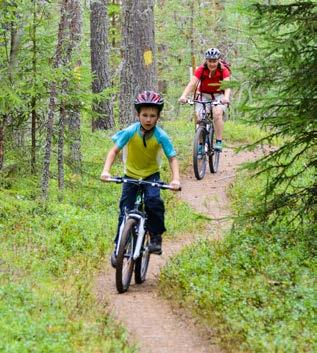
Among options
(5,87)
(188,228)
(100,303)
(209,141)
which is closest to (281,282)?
(100,303)

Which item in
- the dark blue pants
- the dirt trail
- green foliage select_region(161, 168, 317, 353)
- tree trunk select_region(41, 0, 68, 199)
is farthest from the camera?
tree trunk select_region(41, 0, 68, 199)

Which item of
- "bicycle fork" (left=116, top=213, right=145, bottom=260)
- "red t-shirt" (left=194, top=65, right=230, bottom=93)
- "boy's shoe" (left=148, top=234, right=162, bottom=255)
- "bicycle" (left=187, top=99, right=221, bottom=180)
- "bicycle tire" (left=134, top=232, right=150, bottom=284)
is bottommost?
"bicycle tire" (left=134, top=232, right=150, bottom=284)

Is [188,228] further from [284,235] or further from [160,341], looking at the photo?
[160,341]

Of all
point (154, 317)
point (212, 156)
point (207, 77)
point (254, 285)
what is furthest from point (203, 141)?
point (254, 285)

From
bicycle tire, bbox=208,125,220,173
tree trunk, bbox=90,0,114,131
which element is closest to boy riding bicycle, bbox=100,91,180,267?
bicycle tire, bbox=208,125,220,173

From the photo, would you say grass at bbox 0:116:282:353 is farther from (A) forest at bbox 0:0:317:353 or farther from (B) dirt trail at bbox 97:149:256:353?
(B) dirt trail at bbox 97:149:256:353

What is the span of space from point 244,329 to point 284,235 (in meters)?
2.81

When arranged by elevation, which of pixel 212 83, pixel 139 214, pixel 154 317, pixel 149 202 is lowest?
pixel 154 317

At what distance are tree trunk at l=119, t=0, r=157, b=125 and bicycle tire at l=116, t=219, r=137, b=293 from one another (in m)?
8.59

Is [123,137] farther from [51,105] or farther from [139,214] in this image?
[51,105]

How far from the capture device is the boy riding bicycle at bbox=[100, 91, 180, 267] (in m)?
8.48

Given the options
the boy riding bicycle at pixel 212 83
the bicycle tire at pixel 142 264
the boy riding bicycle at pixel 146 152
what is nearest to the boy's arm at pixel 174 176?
the boy riding bicycle at pixel 146 152

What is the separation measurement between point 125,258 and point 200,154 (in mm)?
6526

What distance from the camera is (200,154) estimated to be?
14812 millimetres
